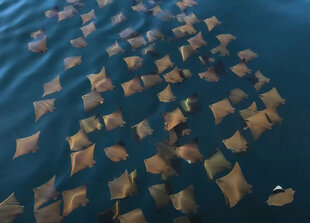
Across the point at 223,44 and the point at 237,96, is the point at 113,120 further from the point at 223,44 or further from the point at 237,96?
the point at 223,44

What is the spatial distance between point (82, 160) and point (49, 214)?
1.01m

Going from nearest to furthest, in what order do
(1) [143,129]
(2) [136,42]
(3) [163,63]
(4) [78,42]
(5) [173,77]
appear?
(1) [143,129] < (5) [173,77] < (3) [163,63] < (2) [136,42] < (4) [78,42]

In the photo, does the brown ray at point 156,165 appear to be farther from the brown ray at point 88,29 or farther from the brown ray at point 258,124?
the brown ray at point 88,29

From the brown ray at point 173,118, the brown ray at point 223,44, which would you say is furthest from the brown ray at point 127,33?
the brown ray at point 173,118

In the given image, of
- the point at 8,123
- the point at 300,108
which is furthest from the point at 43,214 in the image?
the point at 300,108

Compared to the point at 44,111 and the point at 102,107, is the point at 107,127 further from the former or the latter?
the point at 44,111

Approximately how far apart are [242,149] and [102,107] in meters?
2.85

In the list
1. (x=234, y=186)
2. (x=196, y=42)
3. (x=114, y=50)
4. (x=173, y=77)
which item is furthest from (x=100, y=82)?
(x=234, y=186)

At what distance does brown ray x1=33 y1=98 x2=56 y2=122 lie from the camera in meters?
6.04

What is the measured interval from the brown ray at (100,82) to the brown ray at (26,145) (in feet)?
5.31

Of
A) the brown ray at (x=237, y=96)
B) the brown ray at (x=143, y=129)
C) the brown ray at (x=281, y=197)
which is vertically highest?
the brown ray at (x=143, y=129)

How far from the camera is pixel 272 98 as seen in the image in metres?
6.02

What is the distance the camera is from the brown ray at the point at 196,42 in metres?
7.21

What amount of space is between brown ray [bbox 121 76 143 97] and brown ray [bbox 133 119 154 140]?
0.83 m
